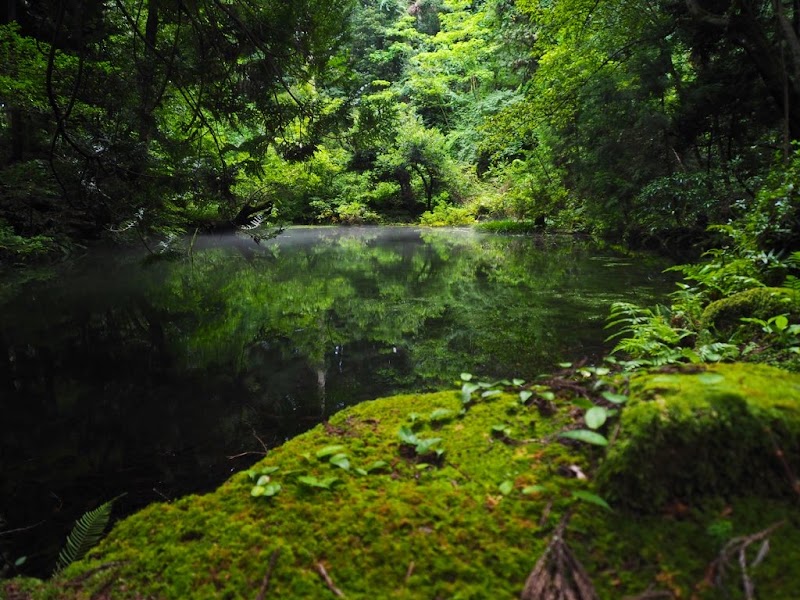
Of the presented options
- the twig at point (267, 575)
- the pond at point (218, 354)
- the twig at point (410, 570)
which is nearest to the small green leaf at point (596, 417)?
the twig at point (410, 570)

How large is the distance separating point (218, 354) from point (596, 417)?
3.94 meters

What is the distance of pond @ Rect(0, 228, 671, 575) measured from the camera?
8.29 ft

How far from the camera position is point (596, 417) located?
1321mm

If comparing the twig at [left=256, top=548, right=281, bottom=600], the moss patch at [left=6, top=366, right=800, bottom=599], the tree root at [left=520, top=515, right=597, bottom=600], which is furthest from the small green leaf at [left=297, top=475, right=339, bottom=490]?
the tree root at [left=520, top=515, right=597, bottom=600]

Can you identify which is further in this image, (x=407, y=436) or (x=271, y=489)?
(x=407, y=436)

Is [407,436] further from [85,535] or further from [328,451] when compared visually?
[85,535]

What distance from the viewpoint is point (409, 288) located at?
7266 millimetres

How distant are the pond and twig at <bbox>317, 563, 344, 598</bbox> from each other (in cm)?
152

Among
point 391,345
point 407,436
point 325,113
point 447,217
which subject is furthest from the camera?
point 447,217

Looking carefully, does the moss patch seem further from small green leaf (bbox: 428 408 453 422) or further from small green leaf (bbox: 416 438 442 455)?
small green leaf (bbox: 428 408 453 422)

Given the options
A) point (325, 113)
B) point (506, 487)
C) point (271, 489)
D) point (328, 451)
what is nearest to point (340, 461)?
point (328, 451)

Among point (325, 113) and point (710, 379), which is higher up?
point (325, 113)

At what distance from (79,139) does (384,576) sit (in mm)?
7008

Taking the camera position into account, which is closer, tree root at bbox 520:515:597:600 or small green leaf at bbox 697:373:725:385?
tree root at bbox 520:515:597:600
